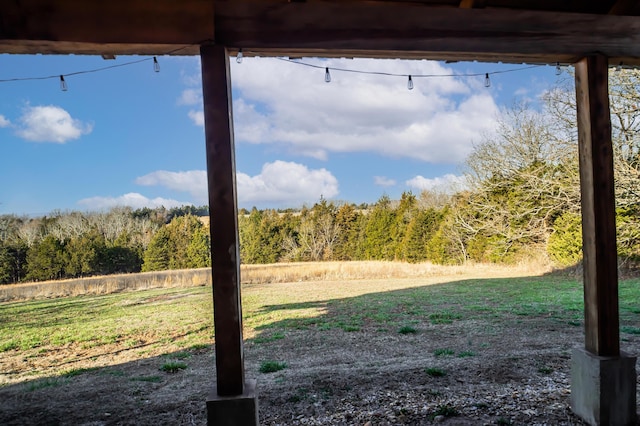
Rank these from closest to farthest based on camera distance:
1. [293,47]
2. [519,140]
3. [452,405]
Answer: [293,47], [452,405], [519,140]

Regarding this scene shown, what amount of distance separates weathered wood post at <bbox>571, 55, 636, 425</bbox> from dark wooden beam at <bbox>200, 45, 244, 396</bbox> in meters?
2.03

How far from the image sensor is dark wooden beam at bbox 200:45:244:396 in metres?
1.83

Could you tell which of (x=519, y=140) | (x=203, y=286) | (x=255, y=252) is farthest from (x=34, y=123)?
(x=519, y=140)

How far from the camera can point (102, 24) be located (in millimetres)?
1774

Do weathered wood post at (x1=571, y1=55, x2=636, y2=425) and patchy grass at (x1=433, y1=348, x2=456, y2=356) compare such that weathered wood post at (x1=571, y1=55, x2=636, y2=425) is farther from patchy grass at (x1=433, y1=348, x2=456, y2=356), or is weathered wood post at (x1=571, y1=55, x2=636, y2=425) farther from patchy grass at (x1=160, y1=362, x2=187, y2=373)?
patchy grass at (x1=160, y1=362, x2=187, y2=373)

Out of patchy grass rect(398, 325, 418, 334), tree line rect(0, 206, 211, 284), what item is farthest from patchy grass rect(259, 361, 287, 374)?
tree line rect(0, 206, 211, 284)

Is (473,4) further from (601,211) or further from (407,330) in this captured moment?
(407,330)

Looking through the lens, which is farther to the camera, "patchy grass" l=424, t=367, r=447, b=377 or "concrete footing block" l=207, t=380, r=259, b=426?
"patchy grass" l=424, t=367, r=447, b=377

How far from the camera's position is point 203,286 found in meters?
8.86

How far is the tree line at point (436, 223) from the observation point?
7.98 metres

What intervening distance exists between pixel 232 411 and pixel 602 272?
2.16 meters

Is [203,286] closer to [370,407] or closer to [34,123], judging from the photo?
[34,123]

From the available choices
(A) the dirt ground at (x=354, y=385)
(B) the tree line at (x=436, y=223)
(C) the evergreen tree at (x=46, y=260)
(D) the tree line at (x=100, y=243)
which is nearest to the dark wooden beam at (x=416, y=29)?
(A) the dirt ground at (x=354, y=385)

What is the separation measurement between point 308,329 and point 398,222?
7.50 m
